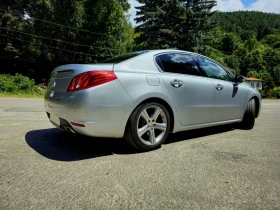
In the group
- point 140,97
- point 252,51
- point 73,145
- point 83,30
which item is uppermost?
point 252,51

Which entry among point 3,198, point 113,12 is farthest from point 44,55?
point 3,198

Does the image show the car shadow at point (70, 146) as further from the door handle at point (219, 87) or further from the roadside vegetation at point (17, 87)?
the roadside vegetation at point (17, 87)

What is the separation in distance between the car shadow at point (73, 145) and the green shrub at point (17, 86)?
530 inches

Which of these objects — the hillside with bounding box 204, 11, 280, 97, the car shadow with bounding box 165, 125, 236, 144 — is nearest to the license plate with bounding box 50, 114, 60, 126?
the car shadow with bounding box 165, 125, 236, 144

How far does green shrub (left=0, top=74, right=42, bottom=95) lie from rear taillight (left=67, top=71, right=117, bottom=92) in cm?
1501

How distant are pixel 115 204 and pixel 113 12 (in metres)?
28.2

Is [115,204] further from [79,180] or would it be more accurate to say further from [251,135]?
[251,135]

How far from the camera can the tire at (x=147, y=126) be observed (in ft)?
9.57

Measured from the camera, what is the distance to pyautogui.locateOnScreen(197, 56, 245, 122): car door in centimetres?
395

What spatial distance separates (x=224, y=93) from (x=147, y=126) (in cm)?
178

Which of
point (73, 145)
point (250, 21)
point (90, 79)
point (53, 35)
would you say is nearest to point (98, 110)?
point (90, 79)

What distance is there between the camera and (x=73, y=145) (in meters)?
3.29

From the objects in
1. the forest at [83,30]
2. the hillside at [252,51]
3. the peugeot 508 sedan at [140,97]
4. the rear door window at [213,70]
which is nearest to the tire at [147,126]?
the peugeot 508 sedan at [140,97]

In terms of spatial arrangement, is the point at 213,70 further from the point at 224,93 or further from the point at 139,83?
the point at 139,83
